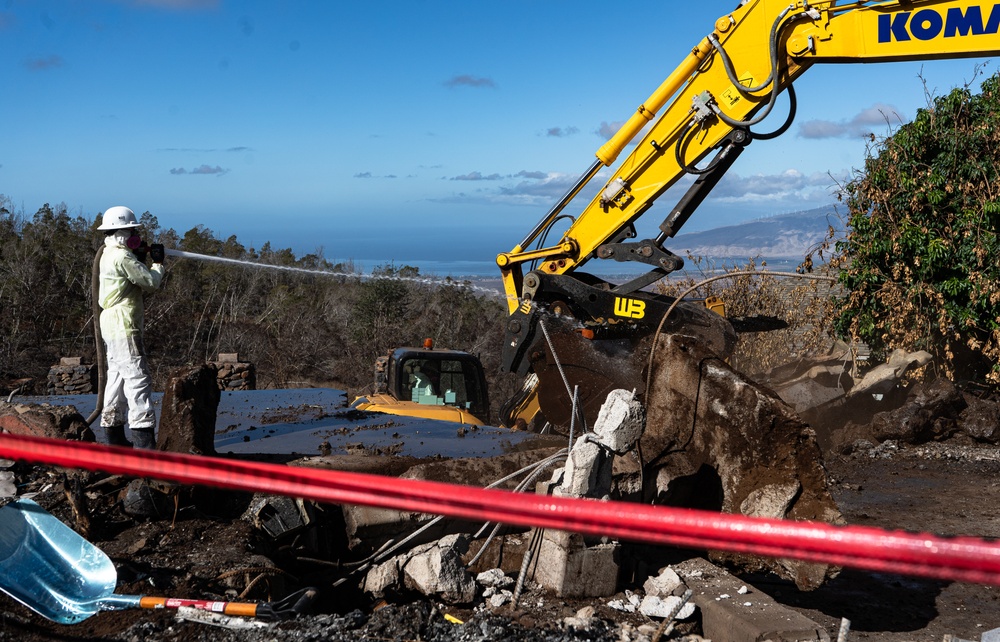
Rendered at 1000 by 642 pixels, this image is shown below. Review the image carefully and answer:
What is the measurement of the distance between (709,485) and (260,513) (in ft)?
9.97

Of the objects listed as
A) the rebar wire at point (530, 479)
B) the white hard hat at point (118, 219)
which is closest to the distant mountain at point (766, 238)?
the rebar wire at point (530, 479)

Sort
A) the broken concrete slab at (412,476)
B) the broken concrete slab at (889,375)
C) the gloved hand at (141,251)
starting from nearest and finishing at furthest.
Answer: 1. the broken concrete slab at (412,476)
2. the gloved hand at (141,251)
3. the broken concrete slab at (889,375)

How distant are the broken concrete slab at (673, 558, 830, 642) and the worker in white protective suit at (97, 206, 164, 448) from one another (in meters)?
3.68

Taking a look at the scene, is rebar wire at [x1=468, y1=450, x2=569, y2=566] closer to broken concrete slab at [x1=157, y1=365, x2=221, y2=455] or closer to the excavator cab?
broken concrete slab at [x1=157, y1=365, x2=221, y2=455]

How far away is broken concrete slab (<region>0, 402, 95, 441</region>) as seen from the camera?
5969 mm

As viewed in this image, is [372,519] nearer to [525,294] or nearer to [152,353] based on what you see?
[525,294]

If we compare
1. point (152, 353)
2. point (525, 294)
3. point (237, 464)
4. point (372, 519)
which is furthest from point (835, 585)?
point (152, 353)

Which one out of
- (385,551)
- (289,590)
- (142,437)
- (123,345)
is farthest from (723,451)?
(123,345)

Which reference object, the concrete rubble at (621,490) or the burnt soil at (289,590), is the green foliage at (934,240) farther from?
the concrete rubble at (621,490)

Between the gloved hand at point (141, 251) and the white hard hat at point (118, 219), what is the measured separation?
0.19m

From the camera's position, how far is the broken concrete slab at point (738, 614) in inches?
184

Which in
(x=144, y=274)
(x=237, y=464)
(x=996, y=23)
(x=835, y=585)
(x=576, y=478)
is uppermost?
(x=996, y=23)

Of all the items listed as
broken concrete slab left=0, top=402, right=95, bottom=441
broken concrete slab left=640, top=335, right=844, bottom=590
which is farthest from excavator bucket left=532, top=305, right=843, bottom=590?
broken concrete slab left=0, top=402, right=95, bottom=441

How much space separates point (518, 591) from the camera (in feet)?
17.4
